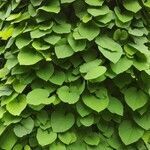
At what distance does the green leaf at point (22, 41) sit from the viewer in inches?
79.4

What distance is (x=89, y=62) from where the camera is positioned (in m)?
2.02

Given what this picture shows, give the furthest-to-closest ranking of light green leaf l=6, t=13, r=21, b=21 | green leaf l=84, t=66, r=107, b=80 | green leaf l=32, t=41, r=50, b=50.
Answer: light green leaf l=6, t=13, r=21, b=21 → green leaf l=32, t=41, r=50, b=50 → green leaf l=84, t=66, r=107, b=80

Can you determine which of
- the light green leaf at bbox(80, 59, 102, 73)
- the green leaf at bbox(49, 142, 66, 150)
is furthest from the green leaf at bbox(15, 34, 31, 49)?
the green leaf at bbox(49, 142, 66, 150)

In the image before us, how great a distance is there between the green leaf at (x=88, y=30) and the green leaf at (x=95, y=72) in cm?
17

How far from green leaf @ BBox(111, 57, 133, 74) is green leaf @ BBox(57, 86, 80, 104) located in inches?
9.4

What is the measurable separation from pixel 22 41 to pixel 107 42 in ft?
1.52

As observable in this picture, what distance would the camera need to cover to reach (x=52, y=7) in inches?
79.4

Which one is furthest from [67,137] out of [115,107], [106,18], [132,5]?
[132,5]

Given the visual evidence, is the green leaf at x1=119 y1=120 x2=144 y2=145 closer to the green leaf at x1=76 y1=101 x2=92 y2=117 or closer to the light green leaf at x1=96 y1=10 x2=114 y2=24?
the green leaf at x1=76 y1=101 x2=92 y2=117

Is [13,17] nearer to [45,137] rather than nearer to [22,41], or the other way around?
[22,41]

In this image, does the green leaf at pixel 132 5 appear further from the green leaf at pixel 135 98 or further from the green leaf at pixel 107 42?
the green leaf at pixel 135 98

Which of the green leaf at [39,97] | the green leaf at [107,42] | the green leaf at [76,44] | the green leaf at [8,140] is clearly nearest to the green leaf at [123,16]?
the green leaf at [107,42]

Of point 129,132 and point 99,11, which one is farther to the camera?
point 129,132

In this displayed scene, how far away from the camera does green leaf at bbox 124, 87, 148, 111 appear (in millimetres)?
2037
